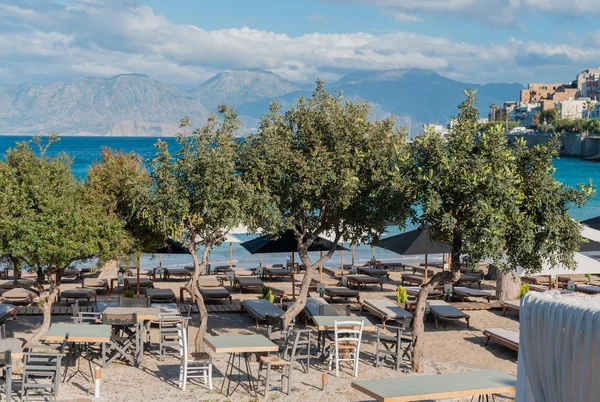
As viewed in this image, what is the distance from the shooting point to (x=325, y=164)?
48.9 ft

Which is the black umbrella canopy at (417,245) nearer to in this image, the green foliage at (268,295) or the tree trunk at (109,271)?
the green foliage at (268,295)

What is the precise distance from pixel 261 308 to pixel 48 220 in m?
6.56

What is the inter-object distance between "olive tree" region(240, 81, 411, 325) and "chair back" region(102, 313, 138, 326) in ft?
10.3

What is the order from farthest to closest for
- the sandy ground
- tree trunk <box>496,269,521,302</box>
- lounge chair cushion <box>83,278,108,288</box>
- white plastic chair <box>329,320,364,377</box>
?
lounge chair cushion <box>83,278,108,288</box> < tree trunk <box>496,269,521,302</box> < white plastic chair <box>329,320,364,377</box> < the sandy ground

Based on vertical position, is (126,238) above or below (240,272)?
above

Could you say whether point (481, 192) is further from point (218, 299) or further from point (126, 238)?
point (218, 299)

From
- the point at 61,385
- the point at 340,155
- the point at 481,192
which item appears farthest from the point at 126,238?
the point at 481,192

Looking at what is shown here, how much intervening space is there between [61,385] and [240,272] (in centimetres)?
1430

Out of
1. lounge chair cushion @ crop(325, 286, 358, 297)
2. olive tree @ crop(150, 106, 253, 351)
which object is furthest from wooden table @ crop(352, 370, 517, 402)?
lounge chair cushion @ crop(325, 286, 358, 297)

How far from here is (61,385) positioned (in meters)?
12.3

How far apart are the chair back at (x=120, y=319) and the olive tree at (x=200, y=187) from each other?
132 centimetres

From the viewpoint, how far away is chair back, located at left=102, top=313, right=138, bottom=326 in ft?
46.0

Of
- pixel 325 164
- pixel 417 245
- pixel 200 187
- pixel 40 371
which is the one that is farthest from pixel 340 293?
pixel 40 371

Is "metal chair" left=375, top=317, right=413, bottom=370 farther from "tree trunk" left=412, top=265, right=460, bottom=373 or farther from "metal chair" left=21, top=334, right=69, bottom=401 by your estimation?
"metal chair" left=21, top=334, right=69, bottom=401
